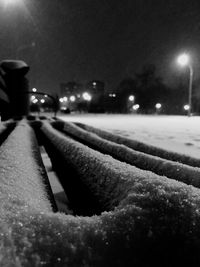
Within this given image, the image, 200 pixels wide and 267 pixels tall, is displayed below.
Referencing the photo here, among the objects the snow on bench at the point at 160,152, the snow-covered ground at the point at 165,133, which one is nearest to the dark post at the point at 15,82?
the snow-covered ground at the point at 165,133

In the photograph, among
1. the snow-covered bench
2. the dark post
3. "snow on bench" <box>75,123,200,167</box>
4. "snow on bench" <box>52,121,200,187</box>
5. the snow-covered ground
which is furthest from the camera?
the dark post

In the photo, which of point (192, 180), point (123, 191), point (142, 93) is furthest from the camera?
point (142, 93)

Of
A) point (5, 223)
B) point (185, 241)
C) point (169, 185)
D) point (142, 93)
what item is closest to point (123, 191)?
point (169, 185)

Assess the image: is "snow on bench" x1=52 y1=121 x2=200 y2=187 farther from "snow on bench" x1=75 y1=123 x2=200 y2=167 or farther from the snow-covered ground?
the snow-covered ground

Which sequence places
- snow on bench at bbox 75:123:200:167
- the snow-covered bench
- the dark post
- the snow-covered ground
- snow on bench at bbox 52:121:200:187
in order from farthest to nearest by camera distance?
the dark post
the snow-covered ground
snow on bench at bbox 75:123:200:167
snow on bench at bbox 52:121:200:187
the snow-covered bench

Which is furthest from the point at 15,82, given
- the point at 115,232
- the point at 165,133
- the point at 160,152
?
the point at 115,232

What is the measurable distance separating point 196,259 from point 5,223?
43 cm

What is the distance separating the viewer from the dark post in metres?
6.12

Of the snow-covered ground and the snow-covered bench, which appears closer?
the snow-covered bench

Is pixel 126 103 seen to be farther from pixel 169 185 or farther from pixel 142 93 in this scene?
pixel 169 185

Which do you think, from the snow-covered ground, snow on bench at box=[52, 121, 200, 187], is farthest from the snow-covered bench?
the snow-covered ground

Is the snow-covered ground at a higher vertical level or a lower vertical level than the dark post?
lower

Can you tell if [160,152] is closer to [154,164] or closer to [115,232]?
[154,164]

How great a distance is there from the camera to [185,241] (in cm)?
67
